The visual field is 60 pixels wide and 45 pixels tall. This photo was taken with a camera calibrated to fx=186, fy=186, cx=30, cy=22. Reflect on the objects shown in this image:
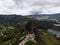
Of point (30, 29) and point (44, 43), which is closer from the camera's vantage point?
point (44, 43)

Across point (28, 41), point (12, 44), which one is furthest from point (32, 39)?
point (12, 44)

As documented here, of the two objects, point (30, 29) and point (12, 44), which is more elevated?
point (30, 29)

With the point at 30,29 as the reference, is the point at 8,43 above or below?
below

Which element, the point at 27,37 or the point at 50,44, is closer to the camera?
the point at 50,44

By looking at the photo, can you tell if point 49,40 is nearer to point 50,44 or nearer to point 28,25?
point 50,44

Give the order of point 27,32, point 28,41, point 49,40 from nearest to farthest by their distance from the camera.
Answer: point 28,41 < point 49,40 < point 27,32

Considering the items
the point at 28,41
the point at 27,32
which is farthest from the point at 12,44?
the point at 28,41

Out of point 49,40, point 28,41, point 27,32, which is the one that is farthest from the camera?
point 27,32

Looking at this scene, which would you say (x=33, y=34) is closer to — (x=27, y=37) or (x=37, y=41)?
(x=27, y=37)
